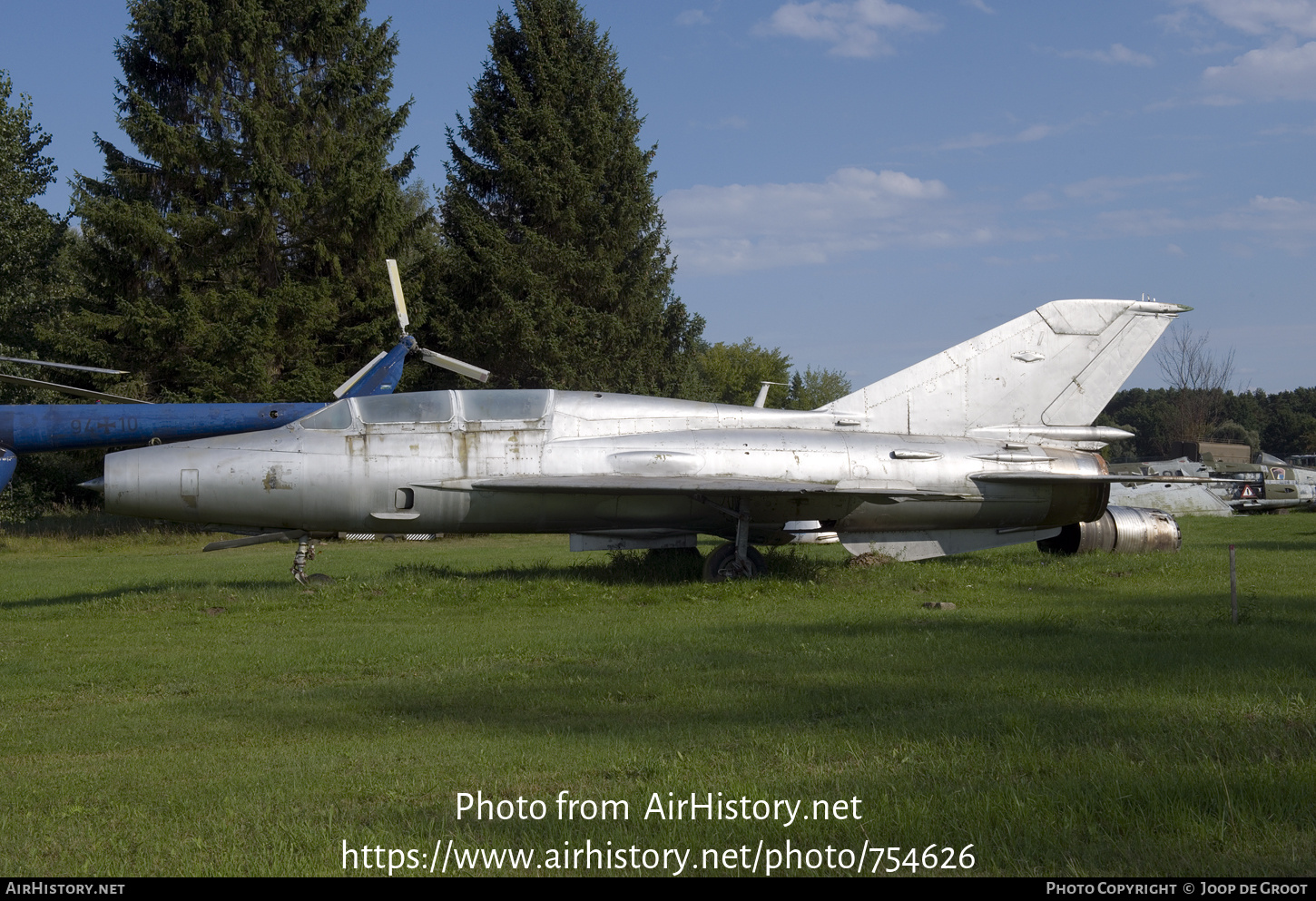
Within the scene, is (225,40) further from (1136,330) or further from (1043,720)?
(1043,720)

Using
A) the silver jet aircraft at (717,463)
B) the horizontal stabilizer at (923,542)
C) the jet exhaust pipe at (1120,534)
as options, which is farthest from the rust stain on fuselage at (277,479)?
the jet exhaust pipe at (1120,534)

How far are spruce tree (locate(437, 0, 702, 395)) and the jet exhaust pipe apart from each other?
21.1 meters

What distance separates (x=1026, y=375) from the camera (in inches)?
587

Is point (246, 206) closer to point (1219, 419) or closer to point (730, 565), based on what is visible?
point (730, 565)

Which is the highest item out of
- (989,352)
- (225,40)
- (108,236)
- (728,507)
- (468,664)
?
(225,40)

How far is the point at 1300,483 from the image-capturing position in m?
35.8

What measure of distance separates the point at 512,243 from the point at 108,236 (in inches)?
501

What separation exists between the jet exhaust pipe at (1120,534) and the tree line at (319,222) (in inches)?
829

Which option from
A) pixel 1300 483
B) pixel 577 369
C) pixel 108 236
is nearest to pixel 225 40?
pixel 108 236

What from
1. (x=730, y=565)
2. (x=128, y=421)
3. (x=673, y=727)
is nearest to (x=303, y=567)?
(x=730, y=565)

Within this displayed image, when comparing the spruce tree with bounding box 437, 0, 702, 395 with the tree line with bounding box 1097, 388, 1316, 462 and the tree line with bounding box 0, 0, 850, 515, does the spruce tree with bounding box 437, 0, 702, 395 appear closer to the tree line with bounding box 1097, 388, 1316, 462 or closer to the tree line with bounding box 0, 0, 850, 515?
the tree line with bounding box 0, 0, 850, 515

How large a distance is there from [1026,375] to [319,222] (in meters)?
24.8
